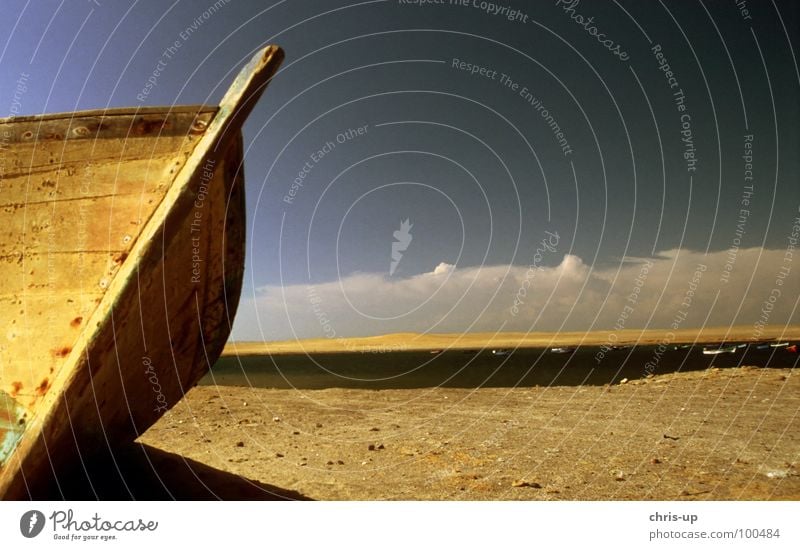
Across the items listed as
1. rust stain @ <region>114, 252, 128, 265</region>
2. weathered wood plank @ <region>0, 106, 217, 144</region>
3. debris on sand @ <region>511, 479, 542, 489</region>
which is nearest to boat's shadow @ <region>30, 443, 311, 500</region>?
rust stain @ <region>114, 252, 128, 265</region>

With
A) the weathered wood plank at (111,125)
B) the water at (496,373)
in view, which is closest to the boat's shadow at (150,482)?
the weathered wood plank at (111,125)

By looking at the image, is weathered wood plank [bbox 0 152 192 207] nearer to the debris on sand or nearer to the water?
the debris on sand

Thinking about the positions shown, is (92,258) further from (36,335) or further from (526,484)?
(526,484)

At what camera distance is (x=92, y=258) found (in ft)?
11.6

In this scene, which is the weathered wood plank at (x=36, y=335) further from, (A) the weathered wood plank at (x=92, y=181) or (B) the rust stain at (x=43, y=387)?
(A) the weathered wood plank at (x=92, y=181)

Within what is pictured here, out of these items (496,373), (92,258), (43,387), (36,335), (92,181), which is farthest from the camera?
(496,373)

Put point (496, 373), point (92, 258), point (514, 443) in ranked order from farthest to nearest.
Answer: point (496, 373)
point (514, 443)
point (92, 258)

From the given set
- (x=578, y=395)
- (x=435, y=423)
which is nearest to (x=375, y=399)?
(x=435, y=423)

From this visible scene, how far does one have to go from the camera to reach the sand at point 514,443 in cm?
493

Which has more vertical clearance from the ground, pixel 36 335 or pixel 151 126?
pixel 151 126

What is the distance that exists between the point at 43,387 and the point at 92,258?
2.82 feet

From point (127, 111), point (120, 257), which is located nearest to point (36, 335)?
point (120, 257)

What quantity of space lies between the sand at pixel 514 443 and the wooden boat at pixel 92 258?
1.51 m
